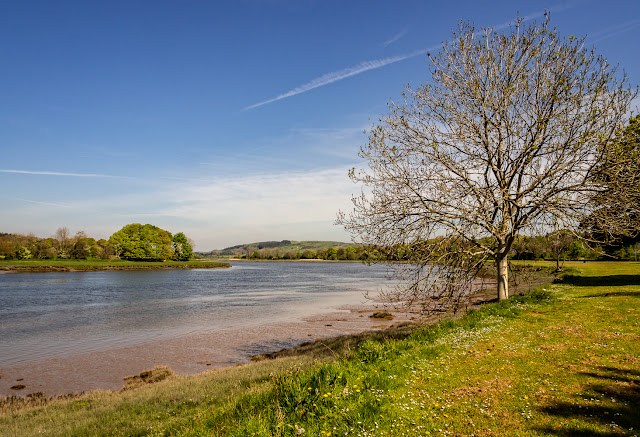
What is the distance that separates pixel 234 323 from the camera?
3008 centimetres

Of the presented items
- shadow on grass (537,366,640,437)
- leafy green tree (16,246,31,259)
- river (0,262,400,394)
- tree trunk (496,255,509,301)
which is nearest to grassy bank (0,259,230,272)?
leafy green tree (16,246,31,259)

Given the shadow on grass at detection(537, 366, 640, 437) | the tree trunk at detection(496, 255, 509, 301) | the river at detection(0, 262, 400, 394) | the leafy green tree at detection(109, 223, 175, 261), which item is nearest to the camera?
the shadow on grass at detection(537, 366, 640, 437)

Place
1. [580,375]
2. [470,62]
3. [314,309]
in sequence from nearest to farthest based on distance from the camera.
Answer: [580,375]
[470,62]
[314,309]

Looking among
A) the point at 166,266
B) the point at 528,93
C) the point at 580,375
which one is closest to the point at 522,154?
the point at 528,93

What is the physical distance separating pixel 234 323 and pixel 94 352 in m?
10.9

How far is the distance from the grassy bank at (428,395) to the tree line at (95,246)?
426 ft

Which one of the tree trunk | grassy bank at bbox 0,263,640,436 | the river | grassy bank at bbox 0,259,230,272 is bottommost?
the river

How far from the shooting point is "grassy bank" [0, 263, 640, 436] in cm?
616

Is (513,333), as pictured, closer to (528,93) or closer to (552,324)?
(552,324)

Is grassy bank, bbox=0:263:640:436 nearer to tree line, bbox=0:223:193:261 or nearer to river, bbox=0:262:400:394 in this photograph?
river, bbox=0:262:400:394

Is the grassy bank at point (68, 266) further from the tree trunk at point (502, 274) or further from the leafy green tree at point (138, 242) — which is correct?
the tree trunk at point (502, 274)

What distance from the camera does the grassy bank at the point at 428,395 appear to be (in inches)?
243

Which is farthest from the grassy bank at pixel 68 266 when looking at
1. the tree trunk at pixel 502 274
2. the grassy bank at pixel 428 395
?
the tree trunk at pixel 502 274

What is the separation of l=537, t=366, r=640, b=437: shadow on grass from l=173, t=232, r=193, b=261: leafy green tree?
155775 millimetres
